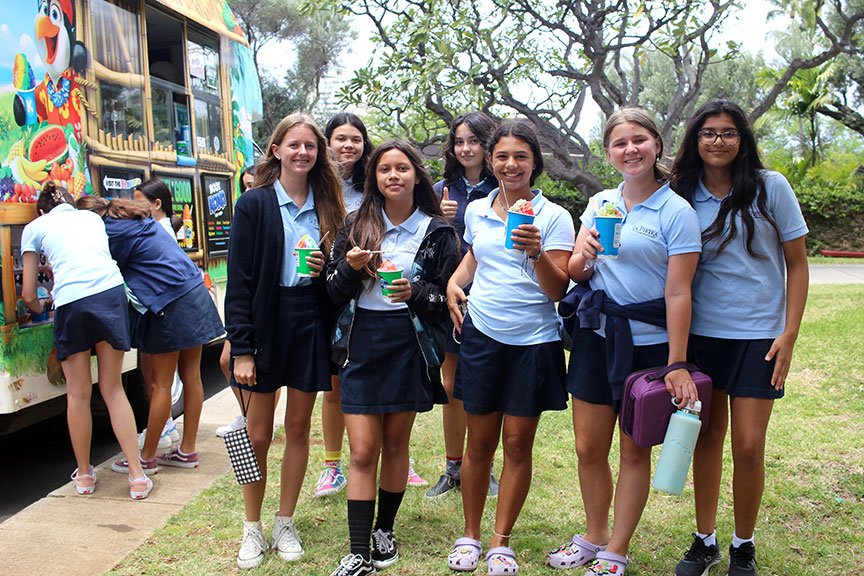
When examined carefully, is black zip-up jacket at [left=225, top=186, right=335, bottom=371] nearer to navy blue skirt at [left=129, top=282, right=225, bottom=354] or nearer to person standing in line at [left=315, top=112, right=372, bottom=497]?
person standing in line at [left=315, top=112, right=372, bottom=497]

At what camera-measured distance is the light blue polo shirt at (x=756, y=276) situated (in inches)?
119

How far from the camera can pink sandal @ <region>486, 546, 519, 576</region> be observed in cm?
331

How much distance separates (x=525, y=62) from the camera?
7.77 meters

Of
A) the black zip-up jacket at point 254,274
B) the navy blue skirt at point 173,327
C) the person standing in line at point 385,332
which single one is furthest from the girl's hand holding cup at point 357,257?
the navy blue skirt at point 173,327

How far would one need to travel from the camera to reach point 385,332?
3.38 m

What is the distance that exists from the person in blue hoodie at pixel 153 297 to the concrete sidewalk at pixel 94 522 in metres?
0.29

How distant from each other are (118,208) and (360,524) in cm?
258

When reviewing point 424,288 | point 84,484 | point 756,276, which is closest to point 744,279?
point 756,276

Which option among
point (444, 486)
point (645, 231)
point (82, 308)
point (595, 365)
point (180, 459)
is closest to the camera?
point (645, 231)

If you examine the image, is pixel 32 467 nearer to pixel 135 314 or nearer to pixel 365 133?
pixel 135 314

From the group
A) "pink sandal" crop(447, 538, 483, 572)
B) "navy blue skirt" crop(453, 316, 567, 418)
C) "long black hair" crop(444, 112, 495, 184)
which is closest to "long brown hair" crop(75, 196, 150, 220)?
"long black hair" crop(444, 112, 495, 184)

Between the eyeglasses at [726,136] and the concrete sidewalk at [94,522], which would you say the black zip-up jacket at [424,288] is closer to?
the eyeglasses at [726,136]

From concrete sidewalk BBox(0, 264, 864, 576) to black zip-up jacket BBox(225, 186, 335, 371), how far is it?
1.29 metres

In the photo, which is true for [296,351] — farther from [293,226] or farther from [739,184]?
[739,184]
